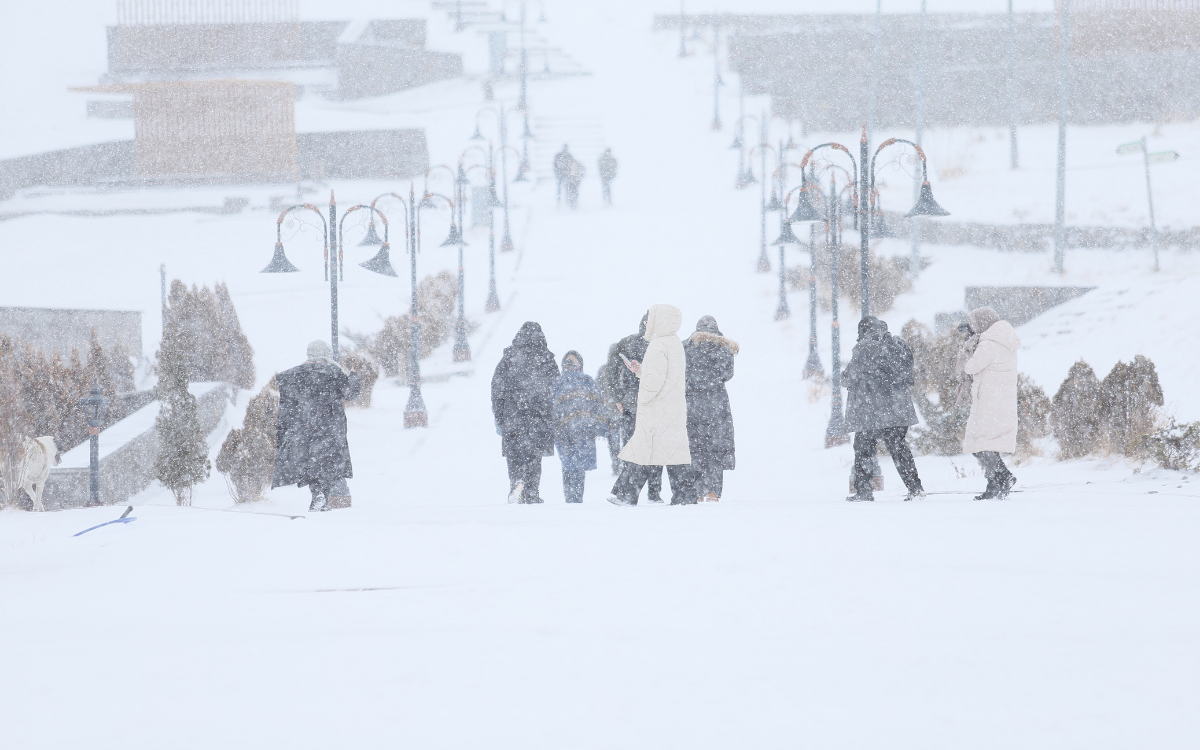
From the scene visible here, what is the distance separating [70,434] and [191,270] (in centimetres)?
1493

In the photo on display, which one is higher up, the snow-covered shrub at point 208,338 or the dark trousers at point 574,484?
the snow-covered shrub at point 208,338

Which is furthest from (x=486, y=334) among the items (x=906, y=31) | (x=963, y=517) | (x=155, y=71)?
(x=155, y=71)

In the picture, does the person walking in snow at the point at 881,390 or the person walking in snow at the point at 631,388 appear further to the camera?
the person walking in snow at the point at 631,388

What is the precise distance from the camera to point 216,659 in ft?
14.1

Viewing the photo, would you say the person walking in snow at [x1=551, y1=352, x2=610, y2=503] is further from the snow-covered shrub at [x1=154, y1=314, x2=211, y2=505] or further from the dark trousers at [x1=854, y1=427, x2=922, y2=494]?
the snow-covered shrub at [x1=154, y1=314, x2=211, y2=505]

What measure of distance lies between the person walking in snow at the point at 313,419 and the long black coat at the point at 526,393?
1172 mm

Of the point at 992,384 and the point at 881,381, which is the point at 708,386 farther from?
the point at 992,384

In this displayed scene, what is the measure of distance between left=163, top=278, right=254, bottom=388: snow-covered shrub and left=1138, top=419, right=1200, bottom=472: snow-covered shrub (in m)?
13.8

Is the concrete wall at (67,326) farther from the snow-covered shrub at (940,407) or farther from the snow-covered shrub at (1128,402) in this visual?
the snow-covered shrub at (1128,402)

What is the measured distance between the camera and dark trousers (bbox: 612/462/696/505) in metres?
7.51

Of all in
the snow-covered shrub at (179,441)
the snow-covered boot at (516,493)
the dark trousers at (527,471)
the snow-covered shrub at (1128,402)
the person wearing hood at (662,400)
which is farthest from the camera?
the snow-covered shrub at (179,441)

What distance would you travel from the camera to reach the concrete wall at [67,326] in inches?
854

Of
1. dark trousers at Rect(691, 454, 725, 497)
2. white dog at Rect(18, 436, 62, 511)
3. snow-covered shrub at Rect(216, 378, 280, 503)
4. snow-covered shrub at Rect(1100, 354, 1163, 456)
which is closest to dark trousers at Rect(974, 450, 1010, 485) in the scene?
dark trousers at Rect(691, 454, 725, 497)


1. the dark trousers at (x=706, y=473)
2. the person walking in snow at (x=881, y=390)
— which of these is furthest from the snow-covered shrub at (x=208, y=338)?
the person walking in snow at (x=881, y=390)
